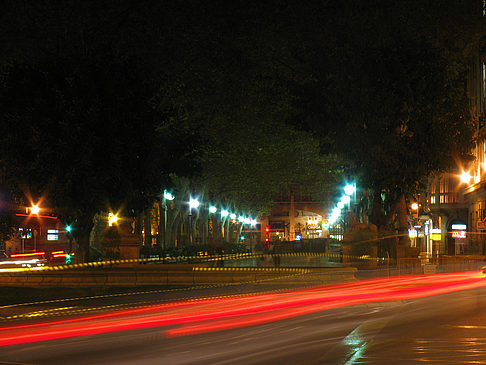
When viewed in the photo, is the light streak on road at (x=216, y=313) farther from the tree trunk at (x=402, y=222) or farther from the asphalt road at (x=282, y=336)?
the tree trunk at (x=402, y=222)

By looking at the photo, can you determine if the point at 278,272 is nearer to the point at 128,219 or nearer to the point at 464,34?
the point at 128,219

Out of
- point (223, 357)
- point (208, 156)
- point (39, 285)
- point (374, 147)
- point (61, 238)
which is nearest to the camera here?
point (223, 357)

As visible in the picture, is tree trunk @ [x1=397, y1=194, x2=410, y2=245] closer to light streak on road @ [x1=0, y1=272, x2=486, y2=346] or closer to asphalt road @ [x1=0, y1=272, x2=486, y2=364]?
light streak on road @ [x1=0, y1=272, x2=486, y2=346]

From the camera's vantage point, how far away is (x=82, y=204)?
74.0 feet

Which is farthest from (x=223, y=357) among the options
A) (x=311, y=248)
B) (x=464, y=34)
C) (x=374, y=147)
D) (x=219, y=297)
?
(x=311, y=248)

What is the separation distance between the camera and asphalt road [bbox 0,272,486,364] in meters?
9.27

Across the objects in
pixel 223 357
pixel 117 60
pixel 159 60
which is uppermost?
pixel 159 60

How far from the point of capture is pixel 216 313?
44.0 ft

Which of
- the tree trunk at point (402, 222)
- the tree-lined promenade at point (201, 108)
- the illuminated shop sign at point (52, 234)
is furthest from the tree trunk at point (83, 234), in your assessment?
the illuminated shop sign at point (52, 234)

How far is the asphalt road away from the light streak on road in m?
0.03

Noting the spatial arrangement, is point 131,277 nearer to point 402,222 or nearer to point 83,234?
point 83,234

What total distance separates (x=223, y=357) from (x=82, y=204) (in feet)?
47.3

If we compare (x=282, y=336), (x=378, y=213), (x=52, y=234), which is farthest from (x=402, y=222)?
(x=52, y=234)

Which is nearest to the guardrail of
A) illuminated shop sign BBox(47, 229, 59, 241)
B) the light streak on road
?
the light streak on road
